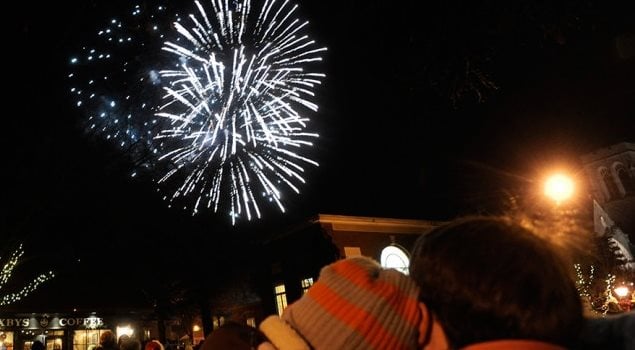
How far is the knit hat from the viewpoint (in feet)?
3.48

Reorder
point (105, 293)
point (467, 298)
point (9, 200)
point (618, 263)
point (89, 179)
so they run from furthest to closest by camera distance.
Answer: point (618, 263) < point (105, 293) < point (89, 179) < point (9, 200) < point (467, 298)

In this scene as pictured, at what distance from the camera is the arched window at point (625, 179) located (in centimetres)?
5803

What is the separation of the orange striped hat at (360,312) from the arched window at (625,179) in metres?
70.1

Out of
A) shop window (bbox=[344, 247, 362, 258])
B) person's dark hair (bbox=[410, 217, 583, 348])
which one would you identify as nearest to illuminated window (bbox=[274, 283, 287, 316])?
shop window (bbox=[344, 247, 362, 258])

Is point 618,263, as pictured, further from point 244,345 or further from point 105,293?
point 244,345

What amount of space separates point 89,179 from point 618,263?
3873cm

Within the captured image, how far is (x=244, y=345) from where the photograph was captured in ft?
5.45

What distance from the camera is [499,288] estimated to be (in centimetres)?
107

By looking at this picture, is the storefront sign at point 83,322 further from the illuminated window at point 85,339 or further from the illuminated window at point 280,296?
the illuminated window at point 280,296

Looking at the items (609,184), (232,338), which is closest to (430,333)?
(232,338)

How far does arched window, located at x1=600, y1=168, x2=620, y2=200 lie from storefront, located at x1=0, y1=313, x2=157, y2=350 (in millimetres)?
61152

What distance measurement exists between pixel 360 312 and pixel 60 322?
87.5 ft

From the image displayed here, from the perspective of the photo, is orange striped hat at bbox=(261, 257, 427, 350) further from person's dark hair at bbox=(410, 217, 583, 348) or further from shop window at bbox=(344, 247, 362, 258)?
shop window at bbox=(344, 247, 362, 258)

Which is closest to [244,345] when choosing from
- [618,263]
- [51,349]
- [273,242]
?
[273,242]
